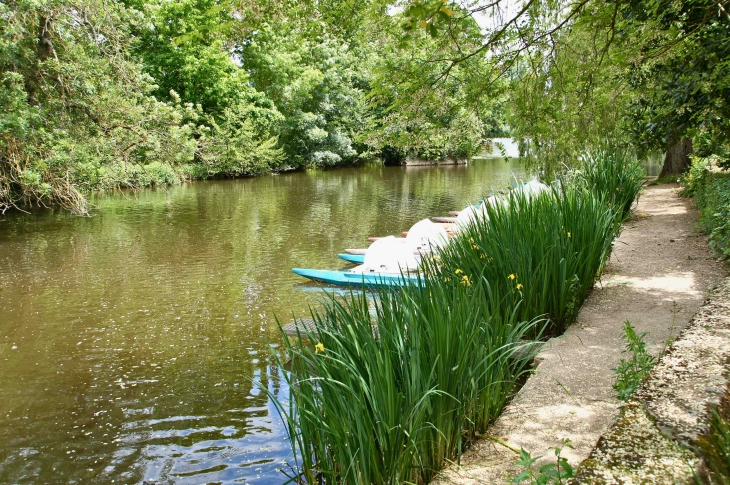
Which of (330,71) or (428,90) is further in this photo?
(330,71)

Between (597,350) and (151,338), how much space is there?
170 inches

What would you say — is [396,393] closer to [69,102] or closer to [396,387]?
[396,387]

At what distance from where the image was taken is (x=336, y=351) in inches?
101

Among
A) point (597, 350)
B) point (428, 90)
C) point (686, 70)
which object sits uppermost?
point (686, 70)

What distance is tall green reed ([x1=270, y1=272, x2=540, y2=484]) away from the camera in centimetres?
227

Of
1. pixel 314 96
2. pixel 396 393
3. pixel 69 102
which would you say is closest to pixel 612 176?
pixel 396 393

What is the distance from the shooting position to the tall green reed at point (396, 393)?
2268 mm

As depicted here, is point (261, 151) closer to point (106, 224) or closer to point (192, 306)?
point (106, 224)

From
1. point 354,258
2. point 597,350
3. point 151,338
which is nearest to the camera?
point 597,350

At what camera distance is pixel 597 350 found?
11.4ft

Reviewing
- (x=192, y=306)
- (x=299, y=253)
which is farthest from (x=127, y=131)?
(x=192, y=306)

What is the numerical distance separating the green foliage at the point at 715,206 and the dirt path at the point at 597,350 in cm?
16

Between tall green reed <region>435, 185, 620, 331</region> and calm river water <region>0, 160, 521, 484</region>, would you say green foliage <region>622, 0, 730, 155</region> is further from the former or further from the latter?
calm river water <region>0, 160, 521, 484</region>

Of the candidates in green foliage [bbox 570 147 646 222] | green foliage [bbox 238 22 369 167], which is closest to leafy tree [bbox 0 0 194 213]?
green foliage [bbox 570 147 646 222]
